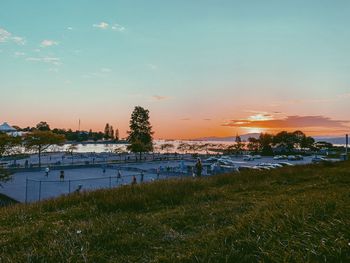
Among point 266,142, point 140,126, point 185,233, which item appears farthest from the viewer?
point 266,142

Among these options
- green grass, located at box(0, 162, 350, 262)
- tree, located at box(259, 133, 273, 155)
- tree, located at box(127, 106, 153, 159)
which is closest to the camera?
green grass, located at box(0, 162, 350, 262)

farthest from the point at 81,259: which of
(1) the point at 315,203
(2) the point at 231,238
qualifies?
(1) the point at 315,203

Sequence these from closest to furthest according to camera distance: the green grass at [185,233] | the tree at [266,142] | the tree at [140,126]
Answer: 1. the green grass at [185,233]
2. the tree at [140,126]
3. the tree at [266,142]

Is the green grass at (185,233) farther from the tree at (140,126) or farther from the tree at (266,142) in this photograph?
the tree at (266,142)

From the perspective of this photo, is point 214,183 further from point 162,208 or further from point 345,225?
point 345,225

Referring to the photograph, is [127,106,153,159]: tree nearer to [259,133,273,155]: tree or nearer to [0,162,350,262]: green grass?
[259,133,273,155]: tree

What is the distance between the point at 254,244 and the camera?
3162 millimetres

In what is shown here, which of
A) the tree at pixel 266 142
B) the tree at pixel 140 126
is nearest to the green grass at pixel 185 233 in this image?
the tree at pixel 140 126

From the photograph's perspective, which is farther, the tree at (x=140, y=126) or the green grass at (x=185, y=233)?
the tree at (x=140, y=126)

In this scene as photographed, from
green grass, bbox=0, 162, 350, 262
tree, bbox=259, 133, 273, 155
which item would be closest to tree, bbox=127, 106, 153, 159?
tree, bbox=259, 133, 273, 155

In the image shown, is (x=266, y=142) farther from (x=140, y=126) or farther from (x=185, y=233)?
(x=185, y=233)

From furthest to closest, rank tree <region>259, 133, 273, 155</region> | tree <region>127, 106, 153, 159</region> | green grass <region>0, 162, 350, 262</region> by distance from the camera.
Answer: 1. tree <region>259, 133, 273, 155</region>
2. tree <region>127, 106, 153, 159</region>
3. green grass <region>0, 162, 350, 262</region>

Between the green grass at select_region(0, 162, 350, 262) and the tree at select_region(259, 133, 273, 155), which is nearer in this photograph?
the green grass at select_region(0, 162, 350, 262)

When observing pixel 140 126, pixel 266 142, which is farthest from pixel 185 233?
pixel 266 142
